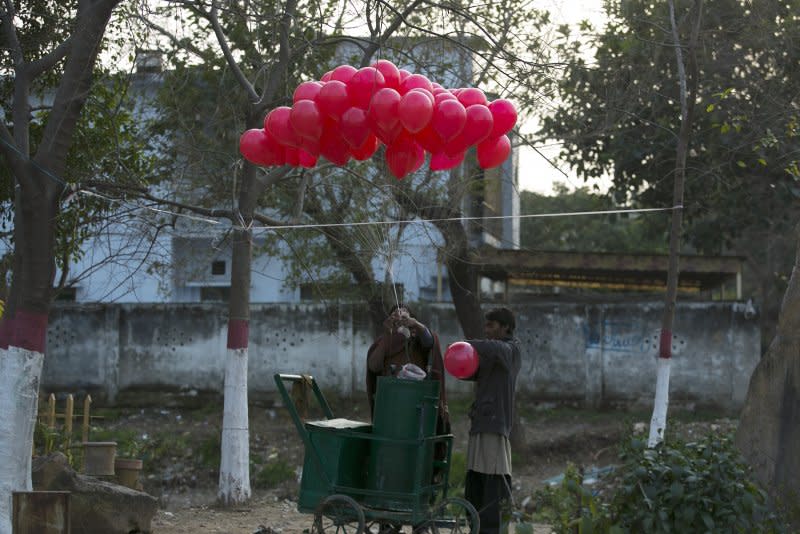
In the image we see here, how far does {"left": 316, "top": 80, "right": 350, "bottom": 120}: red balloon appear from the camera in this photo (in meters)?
7.23

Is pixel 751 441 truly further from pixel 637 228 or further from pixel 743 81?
pixel 637 228

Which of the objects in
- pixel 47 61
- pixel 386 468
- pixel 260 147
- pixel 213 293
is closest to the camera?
pixel 386 468

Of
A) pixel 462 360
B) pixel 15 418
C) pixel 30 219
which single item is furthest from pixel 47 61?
pixel 462 360

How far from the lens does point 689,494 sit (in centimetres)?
512

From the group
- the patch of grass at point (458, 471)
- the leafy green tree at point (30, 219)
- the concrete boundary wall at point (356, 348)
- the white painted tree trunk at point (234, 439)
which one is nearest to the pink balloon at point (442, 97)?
the leafy green tree at point (30, 219)

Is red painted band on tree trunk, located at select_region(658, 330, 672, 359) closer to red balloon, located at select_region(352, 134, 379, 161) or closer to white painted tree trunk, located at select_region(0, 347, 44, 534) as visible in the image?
red balloon, located at select_region(352, 134, 379, 161)

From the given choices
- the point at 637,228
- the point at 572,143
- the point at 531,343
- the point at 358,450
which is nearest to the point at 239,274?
the point at 358,450

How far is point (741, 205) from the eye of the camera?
1566 centimetres

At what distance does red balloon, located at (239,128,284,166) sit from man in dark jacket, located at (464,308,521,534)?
2.31 meters

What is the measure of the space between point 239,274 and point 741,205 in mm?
8490

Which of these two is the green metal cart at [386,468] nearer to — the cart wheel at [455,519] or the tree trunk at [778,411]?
the cart wheel at [455,519]

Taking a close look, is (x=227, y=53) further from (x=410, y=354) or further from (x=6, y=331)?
(x=410, y=354)

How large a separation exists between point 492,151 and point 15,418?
13.5ft

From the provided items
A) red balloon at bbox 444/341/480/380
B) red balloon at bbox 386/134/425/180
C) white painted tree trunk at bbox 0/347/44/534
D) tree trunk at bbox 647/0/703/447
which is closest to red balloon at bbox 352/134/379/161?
red balloon at bbox 386/134/425/180
